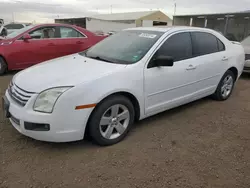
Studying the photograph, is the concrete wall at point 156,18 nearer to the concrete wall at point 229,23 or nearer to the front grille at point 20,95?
the concrete wall at point 229,23

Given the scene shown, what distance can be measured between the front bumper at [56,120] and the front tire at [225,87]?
2949 millimetres

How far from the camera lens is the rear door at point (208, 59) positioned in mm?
3861

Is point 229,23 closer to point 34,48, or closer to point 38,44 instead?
point 38,44

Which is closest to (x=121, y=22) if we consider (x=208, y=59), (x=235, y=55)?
(x=235, y=55)

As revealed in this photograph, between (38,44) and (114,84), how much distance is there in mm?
4661

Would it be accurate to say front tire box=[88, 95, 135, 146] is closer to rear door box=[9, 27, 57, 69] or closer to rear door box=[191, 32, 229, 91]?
rear door box=[191, 32, 229, 91]

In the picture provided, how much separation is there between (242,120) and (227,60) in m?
1.22

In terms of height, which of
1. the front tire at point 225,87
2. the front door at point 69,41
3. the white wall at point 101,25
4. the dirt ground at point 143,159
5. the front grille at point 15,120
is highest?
the front door at point 69,41

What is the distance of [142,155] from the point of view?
2.75 metres

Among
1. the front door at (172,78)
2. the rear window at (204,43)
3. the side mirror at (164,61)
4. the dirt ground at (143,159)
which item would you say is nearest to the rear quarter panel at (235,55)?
the rear window at (204,43)

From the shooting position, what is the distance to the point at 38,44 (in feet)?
21.6

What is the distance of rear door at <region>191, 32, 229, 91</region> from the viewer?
152 inches

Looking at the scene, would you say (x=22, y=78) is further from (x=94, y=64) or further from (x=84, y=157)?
(x=84, y=157)

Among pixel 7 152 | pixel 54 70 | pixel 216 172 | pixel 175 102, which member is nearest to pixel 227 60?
pixel 175 102
